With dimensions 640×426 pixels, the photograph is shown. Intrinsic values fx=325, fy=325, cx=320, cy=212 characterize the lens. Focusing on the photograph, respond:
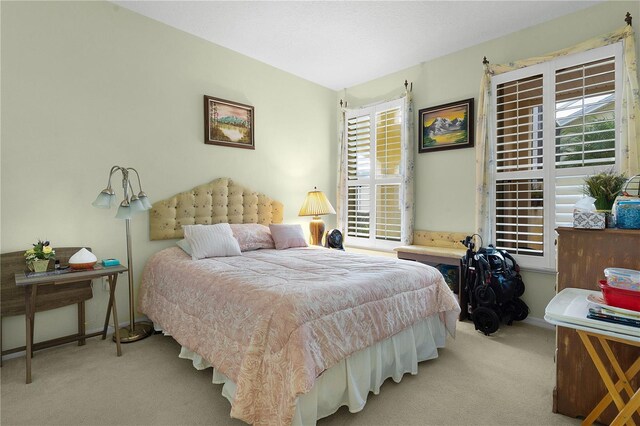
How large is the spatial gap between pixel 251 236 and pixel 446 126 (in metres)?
2.69

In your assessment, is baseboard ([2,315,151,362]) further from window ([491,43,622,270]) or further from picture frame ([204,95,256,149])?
window ([491,43,622,270])

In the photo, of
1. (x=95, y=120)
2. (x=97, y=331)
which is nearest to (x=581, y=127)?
(x=95, y=120)

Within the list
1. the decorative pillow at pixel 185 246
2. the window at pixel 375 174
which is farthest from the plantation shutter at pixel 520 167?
the decorative pillow at pixel 185 246

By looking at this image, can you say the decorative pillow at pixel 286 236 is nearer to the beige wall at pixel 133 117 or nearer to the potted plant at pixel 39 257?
the beige wall at pixel 133 117

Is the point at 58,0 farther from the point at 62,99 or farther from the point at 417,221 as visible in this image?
the point at 417,221

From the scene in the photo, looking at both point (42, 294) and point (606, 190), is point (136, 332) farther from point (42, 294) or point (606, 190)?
point (606, 190)

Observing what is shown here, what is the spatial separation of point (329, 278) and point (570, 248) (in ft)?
4.76

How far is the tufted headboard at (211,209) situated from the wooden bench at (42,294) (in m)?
0.74

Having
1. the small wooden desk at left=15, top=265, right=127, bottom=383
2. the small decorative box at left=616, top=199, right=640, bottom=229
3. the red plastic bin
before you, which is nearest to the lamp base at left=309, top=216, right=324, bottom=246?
the small wooden desk at left=15, top=265, right=127, bottom=383

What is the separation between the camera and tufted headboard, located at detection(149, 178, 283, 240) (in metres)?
3.37

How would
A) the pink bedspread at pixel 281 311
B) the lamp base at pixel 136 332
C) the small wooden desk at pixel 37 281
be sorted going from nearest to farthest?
the pink bedspread at pixel 281 311
the small wooden desk at pixel 37 281
the lamp base at pixel 136 332

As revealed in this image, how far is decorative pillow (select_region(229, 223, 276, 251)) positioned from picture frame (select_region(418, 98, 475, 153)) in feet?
7.43

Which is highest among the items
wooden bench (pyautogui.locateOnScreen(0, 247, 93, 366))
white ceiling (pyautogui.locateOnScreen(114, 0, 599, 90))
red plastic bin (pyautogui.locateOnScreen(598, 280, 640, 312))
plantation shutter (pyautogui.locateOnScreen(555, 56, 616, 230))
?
white ceiling (pyautogui.locateOnScreen(114, 0, 599, 90))

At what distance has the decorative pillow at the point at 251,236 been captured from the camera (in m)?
3.57
